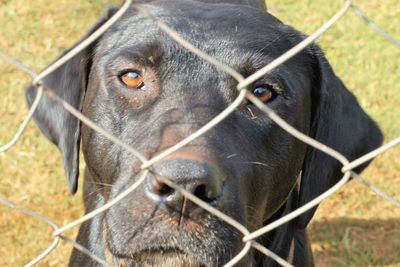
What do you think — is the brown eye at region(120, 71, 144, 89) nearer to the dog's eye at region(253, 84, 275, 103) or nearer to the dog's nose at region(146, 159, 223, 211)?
the dog's eye at region(253, 84, 275, 103)

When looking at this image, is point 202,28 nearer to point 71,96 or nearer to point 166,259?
point 71,96

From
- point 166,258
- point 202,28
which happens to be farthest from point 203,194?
point 202,28

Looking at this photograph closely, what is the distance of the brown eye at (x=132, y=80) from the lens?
3164mm

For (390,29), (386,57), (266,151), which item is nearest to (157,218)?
(266,151)

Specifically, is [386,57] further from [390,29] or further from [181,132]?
[181,132]

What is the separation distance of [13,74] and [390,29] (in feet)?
11.8

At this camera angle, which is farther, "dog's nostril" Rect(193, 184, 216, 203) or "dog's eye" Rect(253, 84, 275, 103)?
"dog's eye" Rect(253, 84, 275, 103)

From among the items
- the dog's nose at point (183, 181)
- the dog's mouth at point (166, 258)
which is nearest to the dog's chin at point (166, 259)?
the dog's mouth at point (166, 258)

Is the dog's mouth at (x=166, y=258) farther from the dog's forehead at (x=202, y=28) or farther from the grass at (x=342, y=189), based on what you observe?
the grass at (x=342, y=189)

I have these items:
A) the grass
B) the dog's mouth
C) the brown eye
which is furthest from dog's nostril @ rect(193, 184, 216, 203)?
the grass

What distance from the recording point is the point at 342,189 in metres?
5.64

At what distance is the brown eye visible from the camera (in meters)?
3.16

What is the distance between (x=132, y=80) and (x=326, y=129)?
992 mm

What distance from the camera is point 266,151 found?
3236mm
